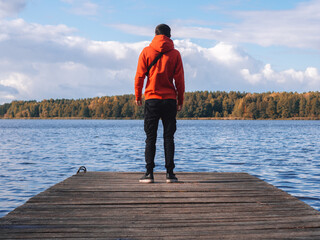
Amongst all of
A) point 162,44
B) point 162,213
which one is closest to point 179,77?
point 162,44

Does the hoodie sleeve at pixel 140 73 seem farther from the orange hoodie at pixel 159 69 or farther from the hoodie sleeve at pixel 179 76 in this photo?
the hoodie sleeve at pixel 179 76

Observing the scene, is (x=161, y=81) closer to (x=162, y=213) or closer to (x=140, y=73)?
(x=140, y=73)

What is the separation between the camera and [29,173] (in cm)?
1808

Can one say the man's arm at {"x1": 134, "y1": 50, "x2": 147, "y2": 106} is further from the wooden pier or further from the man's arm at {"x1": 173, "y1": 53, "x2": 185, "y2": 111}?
the wooden pier

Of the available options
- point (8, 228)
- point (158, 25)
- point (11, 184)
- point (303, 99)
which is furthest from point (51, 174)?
point (303, 99)

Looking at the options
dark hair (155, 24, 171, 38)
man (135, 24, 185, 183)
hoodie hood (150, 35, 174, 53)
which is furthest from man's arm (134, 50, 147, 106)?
dark hair (155, 24, 171, 38)

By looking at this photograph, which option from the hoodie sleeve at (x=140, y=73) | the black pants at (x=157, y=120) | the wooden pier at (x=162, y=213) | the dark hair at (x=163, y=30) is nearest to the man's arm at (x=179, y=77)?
the black pants at (x=157, y=120)

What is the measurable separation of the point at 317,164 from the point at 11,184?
17147 millimetres

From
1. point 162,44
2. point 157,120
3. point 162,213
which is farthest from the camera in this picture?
point 157,120

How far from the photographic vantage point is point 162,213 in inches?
184

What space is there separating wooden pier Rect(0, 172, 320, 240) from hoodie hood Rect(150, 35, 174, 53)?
2566 millimetres

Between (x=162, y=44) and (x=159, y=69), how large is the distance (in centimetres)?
46

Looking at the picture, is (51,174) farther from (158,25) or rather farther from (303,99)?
(303,99)

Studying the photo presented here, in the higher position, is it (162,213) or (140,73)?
(140,73)
